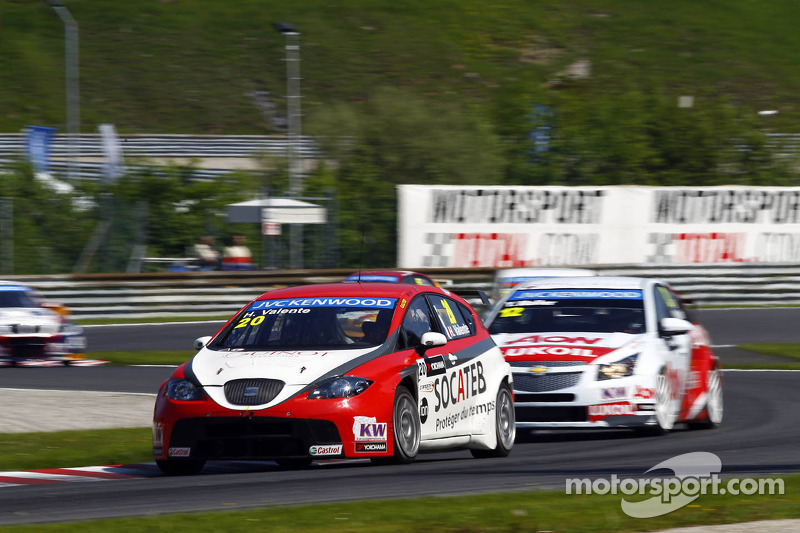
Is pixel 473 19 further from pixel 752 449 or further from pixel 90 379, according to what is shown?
pixel 752 449

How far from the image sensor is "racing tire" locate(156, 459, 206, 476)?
30.6 feet

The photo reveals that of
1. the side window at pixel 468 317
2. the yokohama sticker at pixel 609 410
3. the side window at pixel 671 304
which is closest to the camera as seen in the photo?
the side window at pixel 468 317

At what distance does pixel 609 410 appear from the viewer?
11.7 meters

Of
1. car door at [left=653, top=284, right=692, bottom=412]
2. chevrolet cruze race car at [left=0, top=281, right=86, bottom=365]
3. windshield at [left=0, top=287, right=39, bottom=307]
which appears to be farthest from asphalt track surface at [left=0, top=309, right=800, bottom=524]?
windshield at [left=0, top=287, right=39, bottom=307]

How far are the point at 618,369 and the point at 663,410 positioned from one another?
0.60 metres

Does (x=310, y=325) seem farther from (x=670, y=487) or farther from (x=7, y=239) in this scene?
(x=7, y=239)

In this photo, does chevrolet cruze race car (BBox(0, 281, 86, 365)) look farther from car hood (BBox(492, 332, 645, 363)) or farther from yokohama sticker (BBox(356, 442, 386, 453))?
yokohama sticker (BBox(356, 442, 386, 453))

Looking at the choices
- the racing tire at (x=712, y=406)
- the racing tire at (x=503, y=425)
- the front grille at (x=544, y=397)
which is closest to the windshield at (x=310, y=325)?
the racing tire at (x=503, y=425)

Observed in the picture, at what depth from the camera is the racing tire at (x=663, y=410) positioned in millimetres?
11898

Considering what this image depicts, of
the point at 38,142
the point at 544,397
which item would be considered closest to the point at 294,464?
the point at 544,397

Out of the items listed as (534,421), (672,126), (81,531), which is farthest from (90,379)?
(672,126)

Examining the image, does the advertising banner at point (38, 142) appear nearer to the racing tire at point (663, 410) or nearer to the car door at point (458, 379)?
the racing tire at point (663, 410)

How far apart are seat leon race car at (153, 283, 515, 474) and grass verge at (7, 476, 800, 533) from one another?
50.4 inches

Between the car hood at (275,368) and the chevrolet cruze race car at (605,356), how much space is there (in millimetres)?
2725
